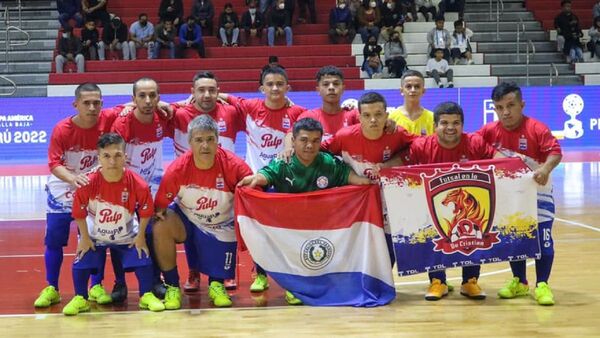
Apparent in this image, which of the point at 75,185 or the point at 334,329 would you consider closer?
the point at 334,329

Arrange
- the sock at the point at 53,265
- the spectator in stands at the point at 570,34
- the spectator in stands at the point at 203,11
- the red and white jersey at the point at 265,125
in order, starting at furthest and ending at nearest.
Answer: the spectator in stands at the point at 570,34 → the spectator in stands at the point at 203,11 → the red and white jersey at the point at 265,125 → the sock at the point at 53,265

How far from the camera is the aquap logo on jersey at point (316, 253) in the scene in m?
6.68

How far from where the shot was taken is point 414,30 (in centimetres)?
2284

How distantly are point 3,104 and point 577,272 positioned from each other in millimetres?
13502

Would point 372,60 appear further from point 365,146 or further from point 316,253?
point 316,253

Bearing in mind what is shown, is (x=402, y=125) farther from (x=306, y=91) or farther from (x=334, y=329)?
(x=306, y=91)

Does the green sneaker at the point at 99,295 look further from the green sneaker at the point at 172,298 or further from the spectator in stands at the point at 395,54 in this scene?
the spectator in stands at the point at 395,54

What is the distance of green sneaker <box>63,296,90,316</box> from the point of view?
635cm

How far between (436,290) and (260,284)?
1.43 m

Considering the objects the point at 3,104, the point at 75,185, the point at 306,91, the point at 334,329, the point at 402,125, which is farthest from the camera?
the point at 306,91

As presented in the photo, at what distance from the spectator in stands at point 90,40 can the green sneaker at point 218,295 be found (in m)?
15.4

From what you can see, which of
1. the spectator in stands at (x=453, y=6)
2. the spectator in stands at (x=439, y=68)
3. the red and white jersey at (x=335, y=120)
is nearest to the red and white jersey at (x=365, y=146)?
the red and white jersey at (x=335, y=120)

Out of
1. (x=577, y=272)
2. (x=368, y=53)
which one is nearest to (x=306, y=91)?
(x=368, y=53)

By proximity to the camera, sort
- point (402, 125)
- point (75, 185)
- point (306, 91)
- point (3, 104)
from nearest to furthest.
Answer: point (75, 185)
point (402, 125)
point (3, 104)
point (306, 91)
